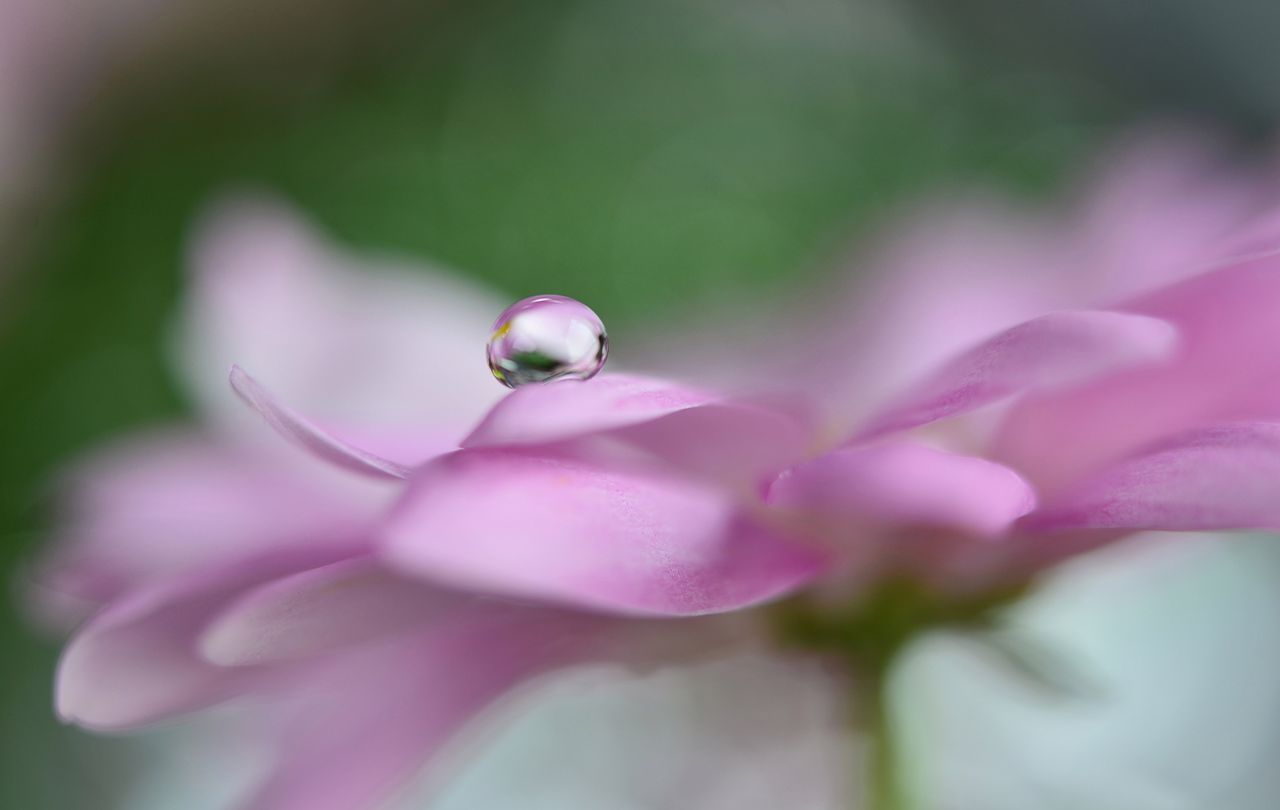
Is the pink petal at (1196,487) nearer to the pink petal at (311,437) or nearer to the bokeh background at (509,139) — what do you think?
the pink petal at (311,437)

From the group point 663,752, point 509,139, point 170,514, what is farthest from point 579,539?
point 509,139

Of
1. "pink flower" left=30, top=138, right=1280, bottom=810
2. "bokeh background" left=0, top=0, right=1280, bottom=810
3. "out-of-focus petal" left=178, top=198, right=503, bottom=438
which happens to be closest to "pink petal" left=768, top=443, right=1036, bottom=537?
"pink flower" left=30, top=138, right=1280, bottom=810

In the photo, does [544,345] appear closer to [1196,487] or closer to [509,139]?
[1196,487]

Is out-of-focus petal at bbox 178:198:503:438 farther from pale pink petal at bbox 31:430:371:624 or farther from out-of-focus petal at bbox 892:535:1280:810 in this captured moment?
out-of-focus petal at bbox 892:535:1280:810

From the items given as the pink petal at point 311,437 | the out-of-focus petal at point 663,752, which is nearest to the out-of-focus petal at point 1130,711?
the out-of-focus petal at point 663,752

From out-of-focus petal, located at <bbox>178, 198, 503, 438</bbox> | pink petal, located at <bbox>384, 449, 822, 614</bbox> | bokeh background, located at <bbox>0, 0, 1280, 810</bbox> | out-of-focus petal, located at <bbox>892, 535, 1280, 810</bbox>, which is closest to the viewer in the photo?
Result: pink petal, located at <bbox>384, 449, 822, 614</bbox>

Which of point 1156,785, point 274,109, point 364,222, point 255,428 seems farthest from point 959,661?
point 274,109

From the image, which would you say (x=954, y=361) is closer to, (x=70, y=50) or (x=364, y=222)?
(x=364, y=222)
